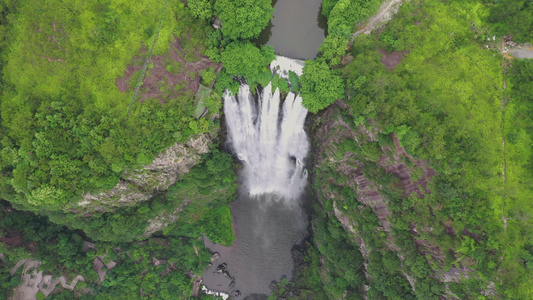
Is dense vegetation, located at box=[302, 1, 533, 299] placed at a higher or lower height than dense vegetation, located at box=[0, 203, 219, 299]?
higher

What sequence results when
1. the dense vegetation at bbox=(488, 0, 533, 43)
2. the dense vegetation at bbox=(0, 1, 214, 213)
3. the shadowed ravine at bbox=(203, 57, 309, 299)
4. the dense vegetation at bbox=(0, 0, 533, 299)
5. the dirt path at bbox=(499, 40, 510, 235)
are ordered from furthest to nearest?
1. the shadowed ravine at bbox=(203, 57, 309, 299)
2. the dense vegetation at bbox=(0, 1, 214, 213)
3. the dense vegetation at bbox=(0, 0, 533, 299)
4. the dirt path at bbox=(499, 40, 510, 235)
5. the dense vegetation at bbox=(488, 0, 533, 43)

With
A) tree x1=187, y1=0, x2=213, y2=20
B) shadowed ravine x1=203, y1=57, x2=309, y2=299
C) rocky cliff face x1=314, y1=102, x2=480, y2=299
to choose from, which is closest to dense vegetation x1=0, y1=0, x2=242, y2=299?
tree x1=187, y1=0, x2=213, y2=20

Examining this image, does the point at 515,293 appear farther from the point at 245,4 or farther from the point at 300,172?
the point at 245,4

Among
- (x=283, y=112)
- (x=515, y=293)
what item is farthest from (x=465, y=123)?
(x=283, y=112)

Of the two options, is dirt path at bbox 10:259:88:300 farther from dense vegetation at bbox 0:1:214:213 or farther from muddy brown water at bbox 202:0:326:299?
muddy brown water at bbox 202:0:326:299

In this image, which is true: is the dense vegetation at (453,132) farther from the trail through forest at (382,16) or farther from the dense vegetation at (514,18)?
the trail through forest at (382,16)

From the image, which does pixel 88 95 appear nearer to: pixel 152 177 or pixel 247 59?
pixel 152 177

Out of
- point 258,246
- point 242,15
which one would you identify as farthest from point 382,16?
point 258,246
